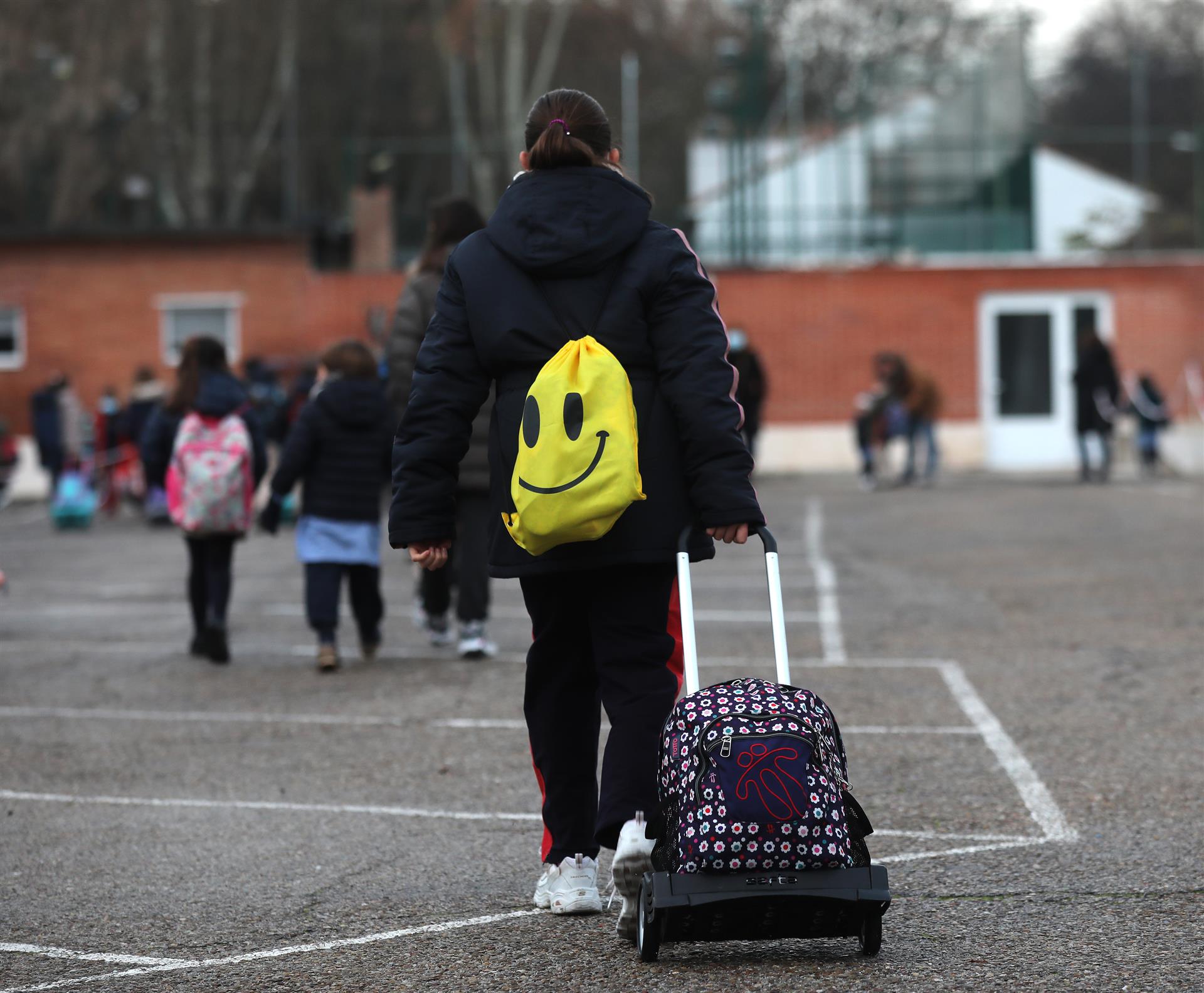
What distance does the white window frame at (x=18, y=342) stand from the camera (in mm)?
32875

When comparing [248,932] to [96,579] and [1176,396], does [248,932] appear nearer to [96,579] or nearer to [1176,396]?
[96,579]

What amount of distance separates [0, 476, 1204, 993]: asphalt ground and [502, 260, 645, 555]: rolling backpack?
97 centimetres

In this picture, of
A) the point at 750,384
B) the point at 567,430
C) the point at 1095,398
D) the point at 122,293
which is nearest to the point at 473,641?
the point at 567,430

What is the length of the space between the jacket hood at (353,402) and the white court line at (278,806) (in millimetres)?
3187

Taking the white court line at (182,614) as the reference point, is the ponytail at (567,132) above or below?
above

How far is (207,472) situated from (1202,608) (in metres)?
5.69

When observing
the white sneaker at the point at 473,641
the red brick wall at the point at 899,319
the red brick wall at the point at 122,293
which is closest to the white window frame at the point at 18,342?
the red brick wall at the point at 122,293

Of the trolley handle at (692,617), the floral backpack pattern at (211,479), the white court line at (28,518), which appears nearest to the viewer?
the trolley handle at (692,617)

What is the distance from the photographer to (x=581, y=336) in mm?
4270

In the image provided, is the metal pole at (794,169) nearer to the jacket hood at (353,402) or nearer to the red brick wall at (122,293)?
the red brick wall at (122,293)

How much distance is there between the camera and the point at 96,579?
1503cm

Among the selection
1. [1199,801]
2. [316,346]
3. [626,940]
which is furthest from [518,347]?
[316,346]

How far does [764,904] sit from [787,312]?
28.7m

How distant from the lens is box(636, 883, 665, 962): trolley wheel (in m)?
3.89
